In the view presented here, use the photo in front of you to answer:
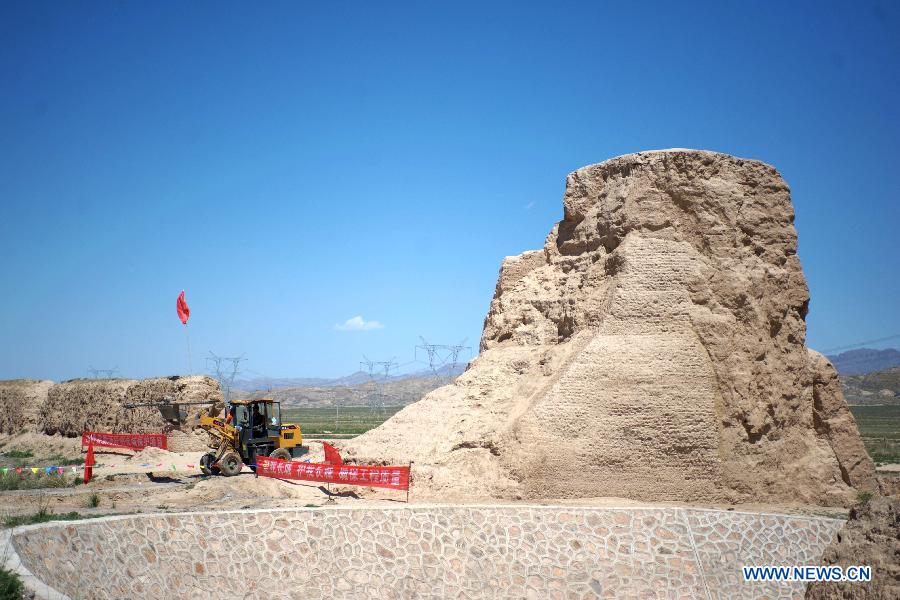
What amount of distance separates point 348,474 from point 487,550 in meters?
4.58

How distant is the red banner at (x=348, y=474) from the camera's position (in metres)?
15.6

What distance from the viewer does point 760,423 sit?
49.9 feet

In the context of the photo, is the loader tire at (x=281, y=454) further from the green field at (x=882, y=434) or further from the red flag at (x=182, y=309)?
the green field at (x=882, y=434)

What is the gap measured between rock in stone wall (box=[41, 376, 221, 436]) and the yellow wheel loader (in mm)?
4155

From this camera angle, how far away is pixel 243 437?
19.8 meters

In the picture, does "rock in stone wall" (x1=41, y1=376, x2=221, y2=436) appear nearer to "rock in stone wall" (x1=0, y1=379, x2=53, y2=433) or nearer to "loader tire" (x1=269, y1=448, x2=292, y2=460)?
"rock in stone wall" (x1=0, y1=379, x2=53, y2=433)

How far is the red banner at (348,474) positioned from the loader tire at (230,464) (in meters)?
1.84

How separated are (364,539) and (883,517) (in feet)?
26.5

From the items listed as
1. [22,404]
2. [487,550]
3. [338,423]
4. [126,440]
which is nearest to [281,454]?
[126,440]

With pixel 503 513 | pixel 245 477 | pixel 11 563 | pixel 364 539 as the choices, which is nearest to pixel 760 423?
pixel 503 513

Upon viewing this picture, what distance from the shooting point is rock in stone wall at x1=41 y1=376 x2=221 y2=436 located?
986 inches

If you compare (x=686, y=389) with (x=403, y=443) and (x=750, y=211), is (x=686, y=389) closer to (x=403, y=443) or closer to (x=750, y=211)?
(x=750, y=211)

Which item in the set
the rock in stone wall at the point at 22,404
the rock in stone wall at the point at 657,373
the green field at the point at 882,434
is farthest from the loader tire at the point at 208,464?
the green field at the point at 882,434

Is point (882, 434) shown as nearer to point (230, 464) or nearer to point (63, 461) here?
point (230, 464)
